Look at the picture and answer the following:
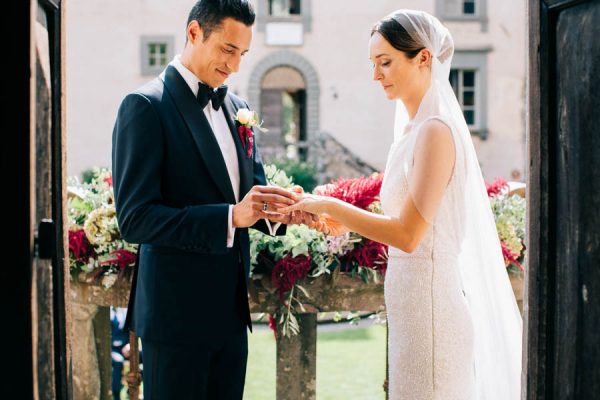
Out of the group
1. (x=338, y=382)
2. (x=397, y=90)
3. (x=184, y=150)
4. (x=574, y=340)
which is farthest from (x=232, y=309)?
(x=338, y=382)

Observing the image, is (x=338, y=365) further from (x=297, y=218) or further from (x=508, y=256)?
(x=297, y=218)

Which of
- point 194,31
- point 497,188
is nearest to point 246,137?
point 194,31

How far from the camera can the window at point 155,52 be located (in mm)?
19453

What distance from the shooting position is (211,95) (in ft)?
9.02

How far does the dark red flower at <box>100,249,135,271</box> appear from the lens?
3.32 metres

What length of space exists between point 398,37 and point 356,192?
881 millimetres

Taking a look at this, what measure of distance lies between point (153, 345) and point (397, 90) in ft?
4.31

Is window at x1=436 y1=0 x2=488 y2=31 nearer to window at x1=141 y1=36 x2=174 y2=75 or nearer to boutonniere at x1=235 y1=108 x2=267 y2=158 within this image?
window at x1=141 y1=36 x2=174 y2=75

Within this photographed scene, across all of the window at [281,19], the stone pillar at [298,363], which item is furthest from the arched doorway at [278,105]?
the stone pillar at [298,363]

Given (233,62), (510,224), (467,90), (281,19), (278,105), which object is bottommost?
(510,224)

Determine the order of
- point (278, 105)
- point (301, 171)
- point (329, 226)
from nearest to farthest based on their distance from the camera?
point (329, 226) → point (301, 171) → point (278, 105)

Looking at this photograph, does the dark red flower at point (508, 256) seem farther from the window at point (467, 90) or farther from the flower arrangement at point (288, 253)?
the window at point (467, 90)

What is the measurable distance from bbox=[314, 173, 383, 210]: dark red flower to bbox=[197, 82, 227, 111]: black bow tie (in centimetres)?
81

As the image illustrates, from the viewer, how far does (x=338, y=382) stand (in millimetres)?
6445
